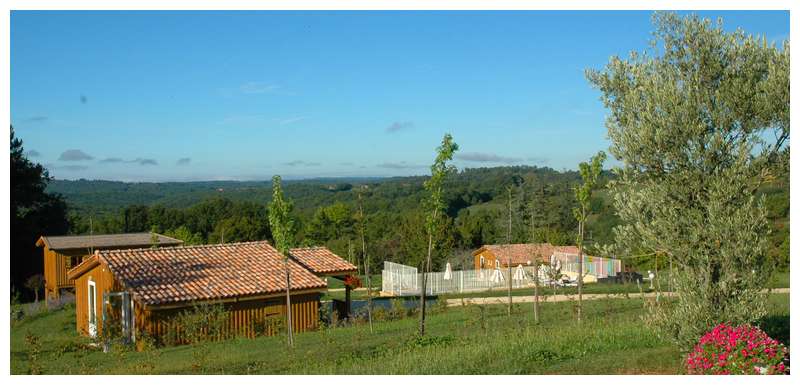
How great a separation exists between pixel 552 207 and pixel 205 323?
28732mm

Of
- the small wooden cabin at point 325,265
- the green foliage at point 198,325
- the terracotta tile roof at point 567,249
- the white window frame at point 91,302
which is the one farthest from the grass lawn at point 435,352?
the terracotta tile roof at point 567,249

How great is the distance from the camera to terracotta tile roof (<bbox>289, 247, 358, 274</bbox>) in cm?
2133

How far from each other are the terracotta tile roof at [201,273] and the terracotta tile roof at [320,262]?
1100mm

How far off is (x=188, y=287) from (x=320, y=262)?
518 centimetres

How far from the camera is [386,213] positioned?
5119 centimetres

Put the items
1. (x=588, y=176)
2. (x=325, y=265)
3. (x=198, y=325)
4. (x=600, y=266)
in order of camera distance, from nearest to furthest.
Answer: (x=588, y=176) < (x=198, y=325) < (x=325, y=265) < (x=600, y=266)

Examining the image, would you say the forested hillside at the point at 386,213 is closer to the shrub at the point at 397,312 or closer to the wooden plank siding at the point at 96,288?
the shrub at the point at 397,312

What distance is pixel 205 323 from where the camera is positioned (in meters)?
16.3

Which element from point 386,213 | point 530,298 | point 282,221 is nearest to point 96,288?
point 282,221

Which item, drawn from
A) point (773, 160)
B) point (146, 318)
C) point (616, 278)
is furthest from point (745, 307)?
point (616, 278)

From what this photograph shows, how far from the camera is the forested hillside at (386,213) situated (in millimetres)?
35541

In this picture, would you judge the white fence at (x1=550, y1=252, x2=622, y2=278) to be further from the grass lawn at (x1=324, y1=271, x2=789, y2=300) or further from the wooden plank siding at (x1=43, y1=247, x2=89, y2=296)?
the wooden plank siding at (x1=43, y1=247, x2=89, y2=296)

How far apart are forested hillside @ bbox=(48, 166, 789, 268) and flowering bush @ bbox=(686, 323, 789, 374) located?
13087mm

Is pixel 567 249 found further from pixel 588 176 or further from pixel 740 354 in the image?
pixel 740 354
